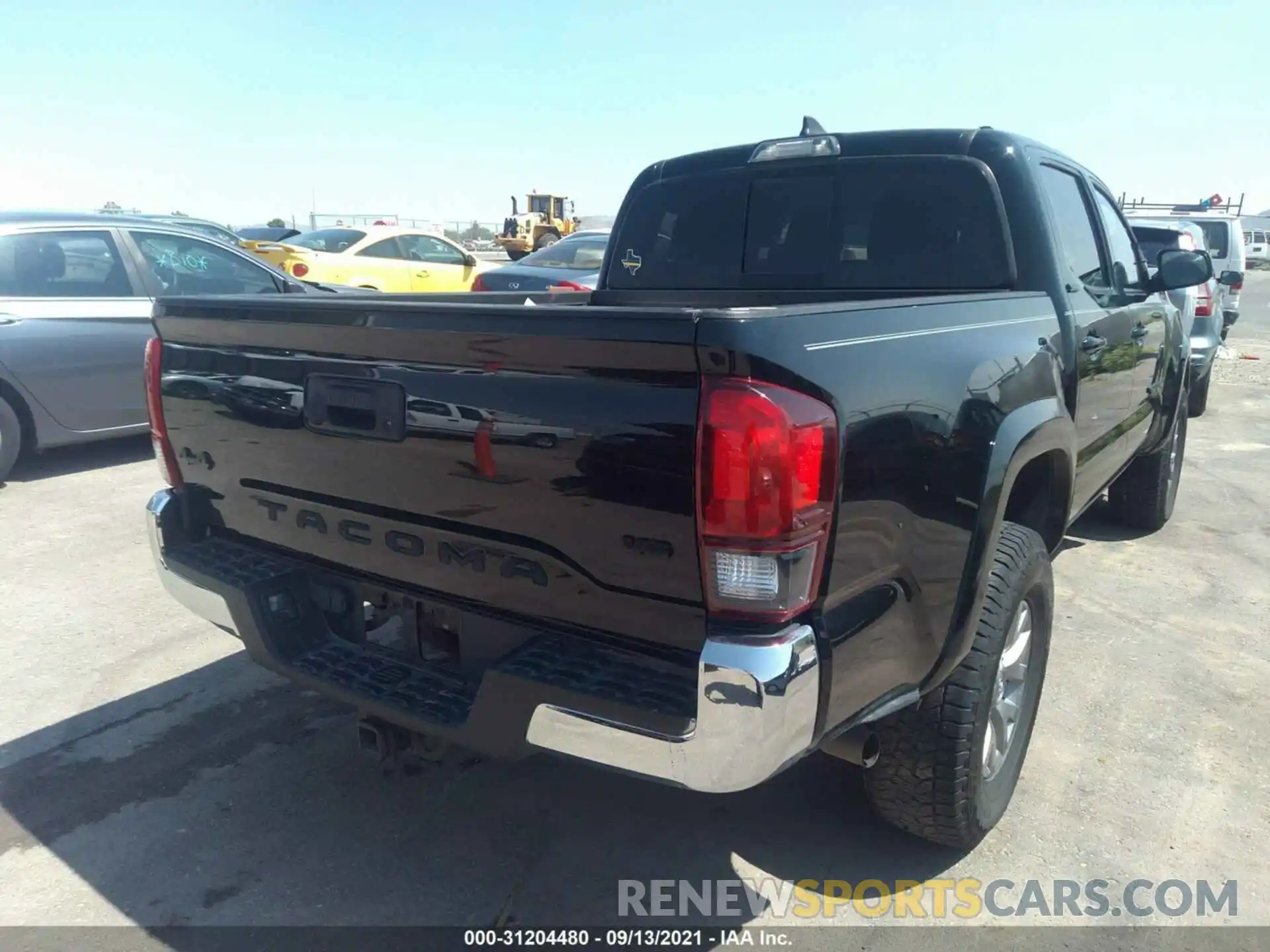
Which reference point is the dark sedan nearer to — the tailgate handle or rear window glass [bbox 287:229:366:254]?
rear window glass [bbox 287:229:366:254]

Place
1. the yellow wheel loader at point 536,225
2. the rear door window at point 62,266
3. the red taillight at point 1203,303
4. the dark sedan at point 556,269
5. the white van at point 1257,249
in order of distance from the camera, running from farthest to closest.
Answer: the white van at point 1257,249
the yellow wheel loader at point 536,225
the dark sedan at point 556,269
the red taillight at point 1203,303
the rear door window at point 62,266

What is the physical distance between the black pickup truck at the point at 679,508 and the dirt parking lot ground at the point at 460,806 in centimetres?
36

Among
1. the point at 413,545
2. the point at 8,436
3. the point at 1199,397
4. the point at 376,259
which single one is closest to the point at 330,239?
the point at 376,259

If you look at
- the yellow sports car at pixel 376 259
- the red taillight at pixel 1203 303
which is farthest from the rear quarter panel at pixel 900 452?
the yellow sports car at pixel 376 259

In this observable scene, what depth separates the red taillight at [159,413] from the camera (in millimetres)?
2887

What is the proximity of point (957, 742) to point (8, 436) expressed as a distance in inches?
249

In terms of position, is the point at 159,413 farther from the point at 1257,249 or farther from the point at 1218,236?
the point at 1257,249

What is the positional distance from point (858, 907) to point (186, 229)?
6900 mm

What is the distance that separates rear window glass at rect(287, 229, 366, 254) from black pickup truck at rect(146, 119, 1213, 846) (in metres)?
11.3

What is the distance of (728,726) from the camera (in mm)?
1770

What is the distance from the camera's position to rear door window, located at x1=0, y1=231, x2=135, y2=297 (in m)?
6.12

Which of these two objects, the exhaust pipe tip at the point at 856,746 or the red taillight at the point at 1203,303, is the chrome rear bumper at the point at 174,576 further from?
the red taillight at the point at 1203,303

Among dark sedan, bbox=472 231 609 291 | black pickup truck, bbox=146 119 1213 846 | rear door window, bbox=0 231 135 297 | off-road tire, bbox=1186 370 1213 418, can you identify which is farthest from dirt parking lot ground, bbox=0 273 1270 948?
dark sedan, bbox=472 231 609 291

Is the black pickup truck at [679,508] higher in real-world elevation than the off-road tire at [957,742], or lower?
higher
